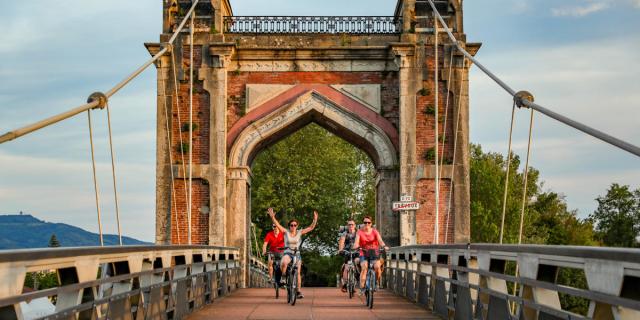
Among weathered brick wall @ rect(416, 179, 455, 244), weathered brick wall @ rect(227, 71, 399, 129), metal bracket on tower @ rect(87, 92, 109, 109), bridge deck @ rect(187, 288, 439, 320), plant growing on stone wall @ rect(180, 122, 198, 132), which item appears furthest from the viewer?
weathered brick wall @ rect(227, 71, 399, 129)

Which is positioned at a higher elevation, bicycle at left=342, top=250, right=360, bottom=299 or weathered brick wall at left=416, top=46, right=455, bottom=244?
weathered brick wall at left=416, top=46, right=455, bottom=244

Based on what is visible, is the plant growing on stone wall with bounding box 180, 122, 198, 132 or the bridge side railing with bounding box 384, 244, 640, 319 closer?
the bridge side railing with bounding box 384, 244, 640, 319

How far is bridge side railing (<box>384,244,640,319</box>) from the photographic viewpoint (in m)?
4.71

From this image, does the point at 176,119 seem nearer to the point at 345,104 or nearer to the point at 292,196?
the point at 345,104

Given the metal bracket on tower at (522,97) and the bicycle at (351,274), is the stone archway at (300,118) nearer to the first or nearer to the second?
the bicycle at (351,274)

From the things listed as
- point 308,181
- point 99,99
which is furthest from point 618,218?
point 99,99

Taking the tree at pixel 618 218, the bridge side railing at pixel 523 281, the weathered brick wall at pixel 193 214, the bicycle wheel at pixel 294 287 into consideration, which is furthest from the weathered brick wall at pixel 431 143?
the tree at pixel 618 218

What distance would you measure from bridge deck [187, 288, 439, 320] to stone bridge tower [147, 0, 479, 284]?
6157 mm

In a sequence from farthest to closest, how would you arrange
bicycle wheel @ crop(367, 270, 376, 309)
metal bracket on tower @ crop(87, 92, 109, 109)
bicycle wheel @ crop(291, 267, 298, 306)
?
bicycle wheel @ crop(291, 267, 298, 306) < bicycle wheel @ crop(367, 270, 376, 309) < metal bracket on tower @ crop(87, 92, 109, 109)

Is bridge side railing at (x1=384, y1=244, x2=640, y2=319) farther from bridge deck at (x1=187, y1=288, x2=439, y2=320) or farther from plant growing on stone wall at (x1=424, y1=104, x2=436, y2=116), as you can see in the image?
plant growing on stone wall at (x1=424, y1=104, x2=436, y2=116)

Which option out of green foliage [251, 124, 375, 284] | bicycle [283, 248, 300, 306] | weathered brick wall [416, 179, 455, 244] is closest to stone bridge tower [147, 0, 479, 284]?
weathered brick wall [416, 179, 455, 244]

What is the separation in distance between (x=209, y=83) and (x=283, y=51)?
2038 mm

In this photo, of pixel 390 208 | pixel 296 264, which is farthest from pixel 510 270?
pixel 296 264

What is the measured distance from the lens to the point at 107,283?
6828mm
